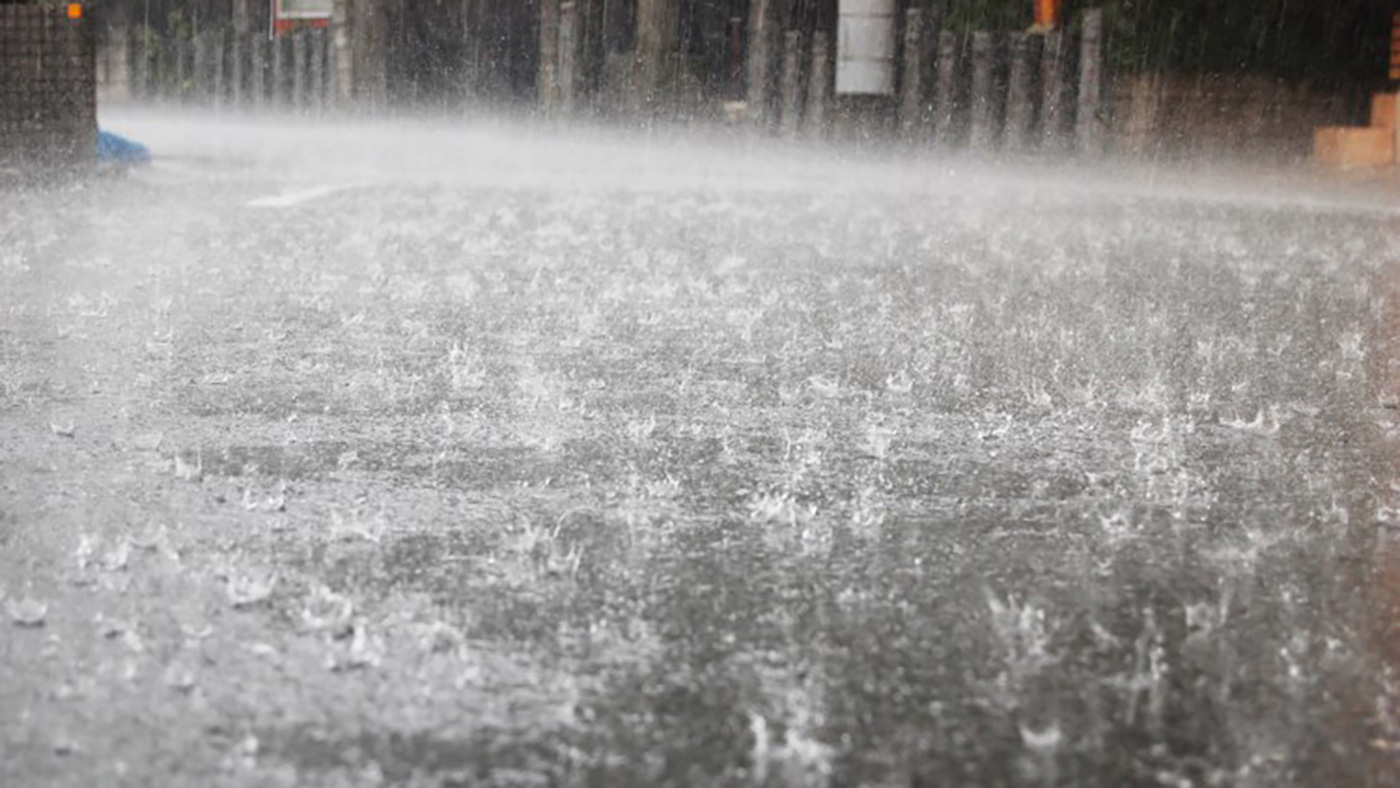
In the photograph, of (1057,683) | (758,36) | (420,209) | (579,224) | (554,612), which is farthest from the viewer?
(758,36)

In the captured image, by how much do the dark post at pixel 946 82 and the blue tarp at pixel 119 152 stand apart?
6335mm

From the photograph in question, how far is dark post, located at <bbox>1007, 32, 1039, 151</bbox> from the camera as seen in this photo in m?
14.7

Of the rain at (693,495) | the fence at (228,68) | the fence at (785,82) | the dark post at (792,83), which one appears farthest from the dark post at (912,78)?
the fence at (228,68)

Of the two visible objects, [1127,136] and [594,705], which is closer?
[594,705]

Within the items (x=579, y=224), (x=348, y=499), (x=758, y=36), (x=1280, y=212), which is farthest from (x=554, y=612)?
(x=758, y=36)

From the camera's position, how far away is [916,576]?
314 cm

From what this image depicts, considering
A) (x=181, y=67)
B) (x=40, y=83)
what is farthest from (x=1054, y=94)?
(x=181, y=67)

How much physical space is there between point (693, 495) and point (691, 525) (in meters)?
0.27

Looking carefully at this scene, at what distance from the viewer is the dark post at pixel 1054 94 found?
582 inches

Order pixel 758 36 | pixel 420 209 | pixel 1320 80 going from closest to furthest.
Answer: pixel 420 209, pixel 758 36, pixel 1320 80

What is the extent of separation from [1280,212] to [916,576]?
31.3ft

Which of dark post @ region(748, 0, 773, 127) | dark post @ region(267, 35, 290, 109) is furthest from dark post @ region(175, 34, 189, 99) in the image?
dark post @ region(748, 0, 773, 127)

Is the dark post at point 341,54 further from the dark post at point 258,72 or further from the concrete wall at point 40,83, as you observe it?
the concrete wall at point 40,83

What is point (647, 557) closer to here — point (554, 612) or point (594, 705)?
point (554, 612)
